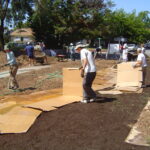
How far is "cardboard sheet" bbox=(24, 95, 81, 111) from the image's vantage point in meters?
8.18

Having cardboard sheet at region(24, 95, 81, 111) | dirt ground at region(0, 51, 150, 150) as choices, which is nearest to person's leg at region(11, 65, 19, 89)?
cardboard sheet at region(24, 95, 81, 111)

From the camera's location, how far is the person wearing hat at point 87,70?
852cm

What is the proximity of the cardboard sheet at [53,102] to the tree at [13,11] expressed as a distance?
2148 centimetres

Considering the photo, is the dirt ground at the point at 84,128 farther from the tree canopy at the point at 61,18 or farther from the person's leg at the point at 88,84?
the tree canopy at the point at 61,18

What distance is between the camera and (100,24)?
34.8 meters

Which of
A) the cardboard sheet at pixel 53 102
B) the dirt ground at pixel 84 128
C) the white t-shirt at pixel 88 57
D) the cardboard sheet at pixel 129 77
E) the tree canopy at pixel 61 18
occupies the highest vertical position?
the tree canopy at pixel 61 18

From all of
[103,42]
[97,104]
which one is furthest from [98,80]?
[103,42]

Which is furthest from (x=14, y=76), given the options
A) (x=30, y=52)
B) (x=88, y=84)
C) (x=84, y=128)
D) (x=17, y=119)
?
(x=30, y=52)

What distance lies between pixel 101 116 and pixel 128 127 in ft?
3.00

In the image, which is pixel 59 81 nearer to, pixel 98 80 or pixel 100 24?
pixel 98 80

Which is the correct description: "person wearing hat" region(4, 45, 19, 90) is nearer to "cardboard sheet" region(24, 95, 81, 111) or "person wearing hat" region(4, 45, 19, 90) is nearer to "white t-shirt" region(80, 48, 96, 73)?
"cardboard sheet" region(24, 95, 81, 111)

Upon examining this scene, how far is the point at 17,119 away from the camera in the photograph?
7109 millimetres

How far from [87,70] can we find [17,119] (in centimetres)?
238

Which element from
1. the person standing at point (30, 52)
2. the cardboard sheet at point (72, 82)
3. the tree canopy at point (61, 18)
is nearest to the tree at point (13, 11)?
the tree canopy at point (61, 18)
